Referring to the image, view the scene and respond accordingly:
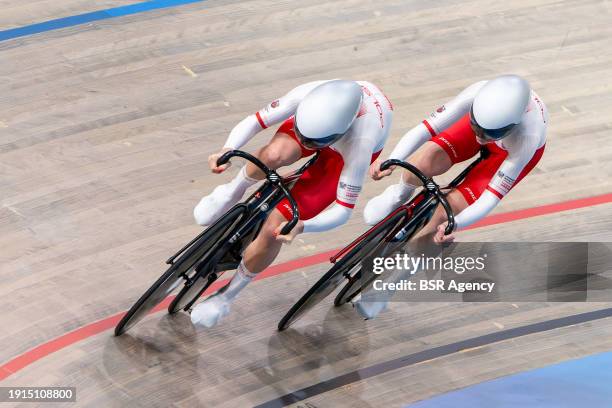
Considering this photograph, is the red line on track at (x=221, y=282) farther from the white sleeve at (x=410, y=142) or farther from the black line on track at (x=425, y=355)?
the white sleeve at (x=410, y=142)

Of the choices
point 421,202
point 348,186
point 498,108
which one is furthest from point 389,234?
point 498,108

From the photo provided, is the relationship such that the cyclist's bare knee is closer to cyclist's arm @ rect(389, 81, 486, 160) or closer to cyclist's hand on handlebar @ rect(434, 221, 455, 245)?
cyclist's arm @ rect(389, 81, 486, 160)

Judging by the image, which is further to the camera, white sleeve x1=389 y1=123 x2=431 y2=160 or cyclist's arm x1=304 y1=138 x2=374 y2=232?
white sleeve x1=389 y1=123 x2=431 y2=160

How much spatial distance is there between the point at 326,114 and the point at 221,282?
1455 mm

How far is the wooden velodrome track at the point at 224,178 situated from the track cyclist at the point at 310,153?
0.41 m

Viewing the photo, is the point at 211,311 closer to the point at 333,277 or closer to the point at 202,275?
the point at 202,275

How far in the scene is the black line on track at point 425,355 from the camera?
5.07 meters

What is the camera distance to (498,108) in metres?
4.67

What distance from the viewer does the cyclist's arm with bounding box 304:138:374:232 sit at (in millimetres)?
4746

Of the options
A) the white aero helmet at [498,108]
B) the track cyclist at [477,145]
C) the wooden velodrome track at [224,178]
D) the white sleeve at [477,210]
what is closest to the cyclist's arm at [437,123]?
the track cyclist at [477,145]

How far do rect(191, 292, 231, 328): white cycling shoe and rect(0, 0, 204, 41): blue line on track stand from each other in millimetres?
3280

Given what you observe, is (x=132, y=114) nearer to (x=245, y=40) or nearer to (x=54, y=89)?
(x=54, y=89)

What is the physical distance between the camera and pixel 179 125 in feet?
22.2

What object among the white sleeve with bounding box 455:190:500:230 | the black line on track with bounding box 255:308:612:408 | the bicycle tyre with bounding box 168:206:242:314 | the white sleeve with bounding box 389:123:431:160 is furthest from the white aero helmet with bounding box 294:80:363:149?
the black line on track with bounding box 255:308:612:408
